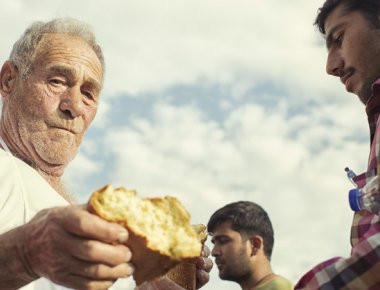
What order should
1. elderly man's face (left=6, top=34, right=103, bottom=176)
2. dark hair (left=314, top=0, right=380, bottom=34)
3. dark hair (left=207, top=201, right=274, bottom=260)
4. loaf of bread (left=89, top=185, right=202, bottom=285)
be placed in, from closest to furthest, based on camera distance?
loaf of bread (left=89, top=185, right=202, bottom=285)
elderly man's face (left=6, top=34, right=103, bottom=176)
dark hair (left=314, top=0, right=380, bottom=34)
dark hair (left=207, top=201, right=274, bottom=260)

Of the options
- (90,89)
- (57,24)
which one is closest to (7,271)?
(90,89)

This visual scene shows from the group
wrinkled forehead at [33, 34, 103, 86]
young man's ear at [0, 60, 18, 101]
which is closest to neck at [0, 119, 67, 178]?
young man's ear at [0, 60, 18, 101]

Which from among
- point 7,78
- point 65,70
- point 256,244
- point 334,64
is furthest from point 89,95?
point 256,244

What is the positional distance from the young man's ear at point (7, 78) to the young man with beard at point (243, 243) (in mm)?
Answer: 4308

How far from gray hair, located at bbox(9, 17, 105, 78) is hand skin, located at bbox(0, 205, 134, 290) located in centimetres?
261

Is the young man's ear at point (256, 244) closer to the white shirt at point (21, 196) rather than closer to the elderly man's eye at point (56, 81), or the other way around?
the elderly man's eye at point (56, 81)

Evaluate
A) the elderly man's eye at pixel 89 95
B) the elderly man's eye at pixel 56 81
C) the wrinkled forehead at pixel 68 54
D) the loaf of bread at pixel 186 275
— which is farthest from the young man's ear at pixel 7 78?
the loaf of bread at pixel 186 275

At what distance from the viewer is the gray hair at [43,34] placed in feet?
14.2

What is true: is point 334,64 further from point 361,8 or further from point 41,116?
point 41,116

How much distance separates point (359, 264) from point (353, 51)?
186 centimetres

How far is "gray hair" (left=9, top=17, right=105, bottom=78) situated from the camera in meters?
4.32

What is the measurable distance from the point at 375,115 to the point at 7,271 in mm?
2408

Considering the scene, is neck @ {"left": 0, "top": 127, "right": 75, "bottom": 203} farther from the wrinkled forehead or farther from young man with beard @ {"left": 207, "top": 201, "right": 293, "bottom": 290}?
young man with beard @ {"left": 207, "top": 201, "right": 293, "bottom": 290}

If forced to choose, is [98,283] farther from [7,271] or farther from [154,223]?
[7,271]
